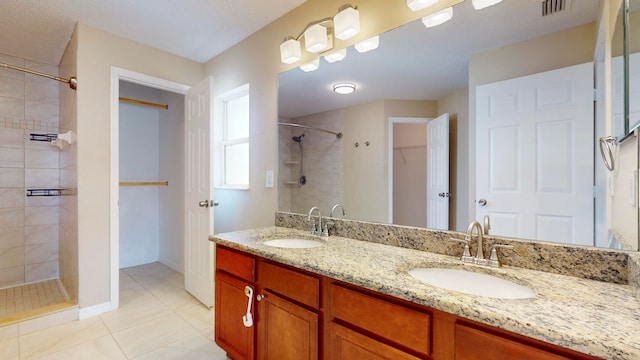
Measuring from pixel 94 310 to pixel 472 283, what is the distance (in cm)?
283

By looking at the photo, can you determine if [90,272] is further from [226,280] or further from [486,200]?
[486,200]

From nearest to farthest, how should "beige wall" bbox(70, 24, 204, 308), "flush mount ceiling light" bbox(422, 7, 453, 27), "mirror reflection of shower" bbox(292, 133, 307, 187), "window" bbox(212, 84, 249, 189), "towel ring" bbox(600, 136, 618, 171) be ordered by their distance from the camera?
"towel ring" bbox(600, 136, 618, 171) < "flush mount ceiling light" bbox(422, 7, 453, 27) < "mirror reflection of shower" bbox(292, 133, 307, 187) < "beige wall" bbox(70, 24, 204, 308) < "window" bbox(212, 84, 249, 189)

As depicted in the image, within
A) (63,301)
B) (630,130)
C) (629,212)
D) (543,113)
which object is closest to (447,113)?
(543,113)

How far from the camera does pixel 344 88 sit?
1882 millimetres

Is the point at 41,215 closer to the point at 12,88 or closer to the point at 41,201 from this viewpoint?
the point at 41,201

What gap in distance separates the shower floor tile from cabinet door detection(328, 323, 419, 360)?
242 cm

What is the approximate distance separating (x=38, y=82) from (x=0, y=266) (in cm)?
191

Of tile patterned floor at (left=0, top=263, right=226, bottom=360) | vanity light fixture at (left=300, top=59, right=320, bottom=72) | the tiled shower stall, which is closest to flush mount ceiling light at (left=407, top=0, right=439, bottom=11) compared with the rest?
vanity light fixture at (left=300, top=59, right=320, bottom=72)

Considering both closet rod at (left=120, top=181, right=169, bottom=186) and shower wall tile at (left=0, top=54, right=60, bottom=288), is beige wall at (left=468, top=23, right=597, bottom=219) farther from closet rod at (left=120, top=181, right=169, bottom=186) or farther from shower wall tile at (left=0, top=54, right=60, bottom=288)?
shower wall tile at (left=0, top=54, right=60, bottom=288)

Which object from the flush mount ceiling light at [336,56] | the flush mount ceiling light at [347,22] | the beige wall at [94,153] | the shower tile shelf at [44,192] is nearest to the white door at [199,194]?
the beige wall at [94,153]

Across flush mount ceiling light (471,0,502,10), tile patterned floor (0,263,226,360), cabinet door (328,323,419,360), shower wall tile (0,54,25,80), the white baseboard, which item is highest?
shower wall tile (0,54,25,80)

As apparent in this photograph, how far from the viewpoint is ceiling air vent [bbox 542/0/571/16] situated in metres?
1.10

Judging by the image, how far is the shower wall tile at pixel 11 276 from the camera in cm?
290

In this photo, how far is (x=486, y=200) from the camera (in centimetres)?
132
